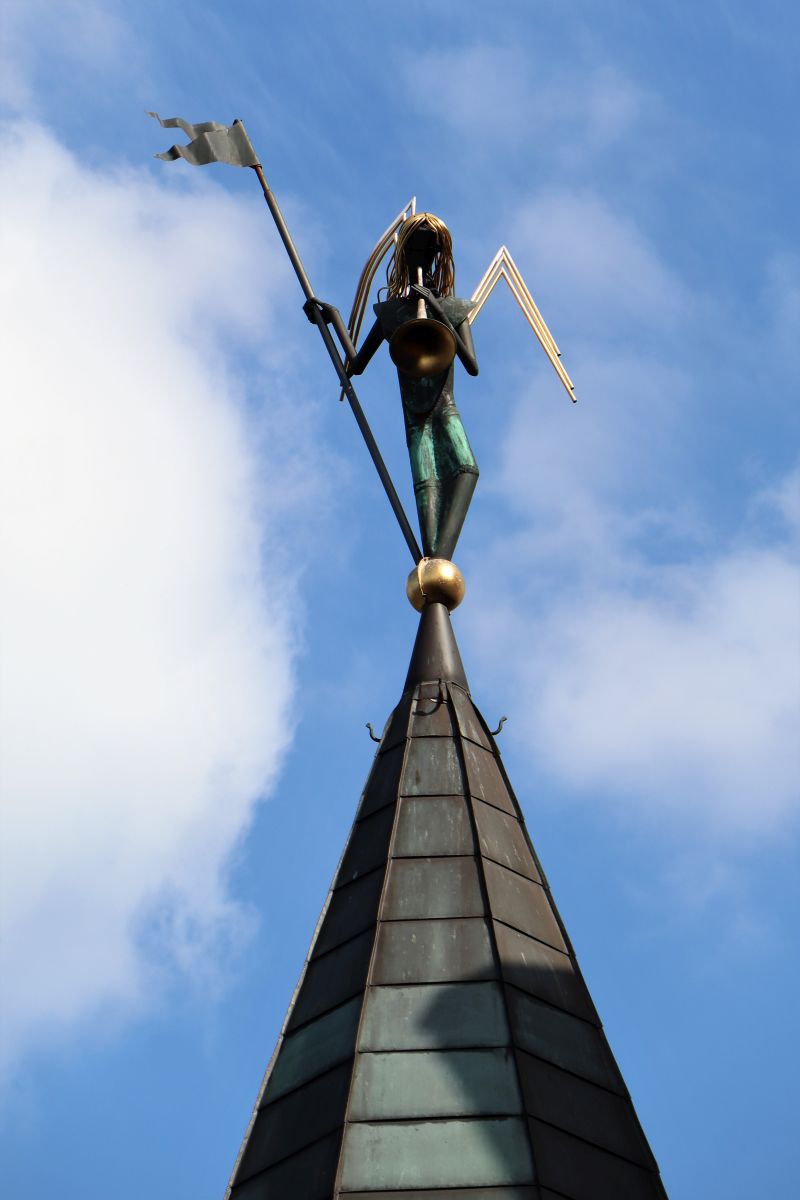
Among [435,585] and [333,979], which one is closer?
[333,979]

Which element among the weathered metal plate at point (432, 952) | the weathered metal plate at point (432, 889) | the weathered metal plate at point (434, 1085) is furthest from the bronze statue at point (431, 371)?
the weathered metal plate at point (434, 1085)

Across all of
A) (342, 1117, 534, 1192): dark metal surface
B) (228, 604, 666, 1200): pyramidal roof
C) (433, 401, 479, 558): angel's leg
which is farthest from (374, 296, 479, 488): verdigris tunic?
(342, 1117, 534, 1192): dark metal surface

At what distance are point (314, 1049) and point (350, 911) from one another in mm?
1192

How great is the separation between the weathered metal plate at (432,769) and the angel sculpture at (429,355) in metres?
2.02

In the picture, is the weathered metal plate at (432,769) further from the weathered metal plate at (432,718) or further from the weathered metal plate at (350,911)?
the weathered metal plate at (350,911)

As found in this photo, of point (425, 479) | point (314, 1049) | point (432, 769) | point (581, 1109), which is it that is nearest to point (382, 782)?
point (432, 769)

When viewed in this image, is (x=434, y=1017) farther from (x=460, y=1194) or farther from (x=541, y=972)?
(x=460, y=1194)

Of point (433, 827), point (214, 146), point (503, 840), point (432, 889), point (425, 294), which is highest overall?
point (214, 146)

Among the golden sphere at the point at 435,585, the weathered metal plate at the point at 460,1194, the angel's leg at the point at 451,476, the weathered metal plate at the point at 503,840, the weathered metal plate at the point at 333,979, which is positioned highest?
the angel's leg at the point at 451,476

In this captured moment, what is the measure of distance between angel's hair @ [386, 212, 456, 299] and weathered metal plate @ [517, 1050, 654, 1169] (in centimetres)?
734

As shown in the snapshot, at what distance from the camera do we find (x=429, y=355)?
51.9ft

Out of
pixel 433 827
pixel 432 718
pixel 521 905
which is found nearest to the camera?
pixel 521 905

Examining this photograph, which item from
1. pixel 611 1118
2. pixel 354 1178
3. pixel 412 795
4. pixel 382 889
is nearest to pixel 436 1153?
pixel 354 1178

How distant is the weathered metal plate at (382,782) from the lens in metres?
13.5
